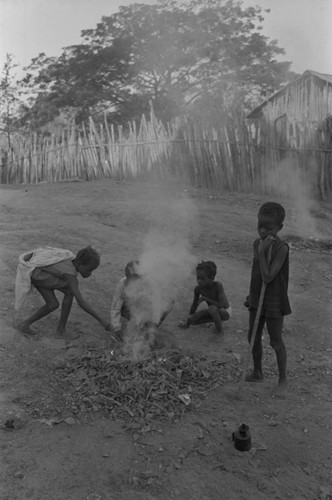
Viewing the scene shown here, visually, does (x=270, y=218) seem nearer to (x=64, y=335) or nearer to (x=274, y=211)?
(x=274, y=211)

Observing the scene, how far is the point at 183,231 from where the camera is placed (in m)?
7.61

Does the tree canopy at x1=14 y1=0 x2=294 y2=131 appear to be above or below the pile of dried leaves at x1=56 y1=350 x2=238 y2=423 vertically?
above

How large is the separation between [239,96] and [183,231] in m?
9.80

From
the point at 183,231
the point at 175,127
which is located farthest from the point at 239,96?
the point at 183,231

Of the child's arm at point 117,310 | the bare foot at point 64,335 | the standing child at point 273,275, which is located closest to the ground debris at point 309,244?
the child's arm at point 117,310

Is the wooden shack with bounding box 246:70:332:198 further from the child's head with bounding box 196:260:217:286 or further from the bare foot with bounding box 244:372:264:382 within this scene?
the bare foot with bounding box 244:372:264:382

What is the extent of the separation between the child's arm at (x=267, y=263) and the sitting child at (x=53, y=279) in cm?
136

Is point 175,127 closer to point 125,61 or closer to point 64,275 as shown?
point 125,61

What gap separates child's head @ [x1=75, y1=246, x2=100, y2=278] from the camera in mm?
3801

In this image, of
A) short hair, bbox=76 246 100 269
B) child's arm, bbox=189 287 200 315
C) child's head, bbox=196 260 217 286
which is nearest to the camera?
short hair, bbox=76 246 100 269

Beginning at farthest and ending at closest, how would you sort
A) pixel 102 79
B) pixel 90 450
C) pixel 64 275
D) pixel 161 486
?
pixel 102 79
pixel 64 275
pixel 90 450
pixel 161 486

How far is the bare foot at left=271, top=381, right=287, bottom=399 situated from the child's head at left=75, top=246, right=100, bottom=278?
1.62m

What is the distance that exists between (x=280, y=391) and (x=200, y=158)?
7.47 m

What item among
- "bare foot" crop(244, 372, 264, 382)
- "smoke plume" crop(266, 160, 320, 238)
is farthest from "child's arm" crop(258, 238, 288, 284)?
"smoke plume" crop(266, 160, 320, 238)
